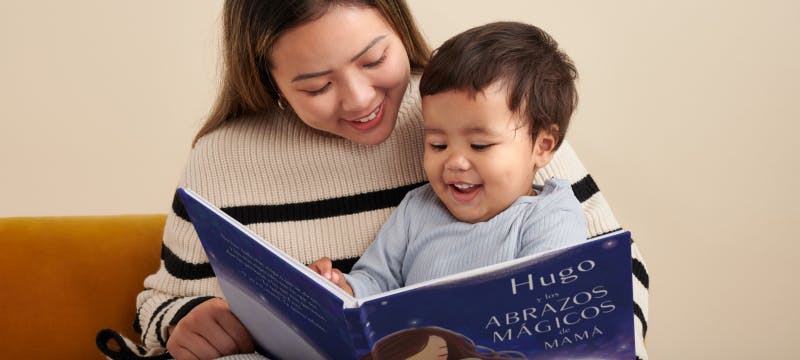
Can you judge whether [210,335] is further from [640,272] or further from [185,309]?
[640,272]

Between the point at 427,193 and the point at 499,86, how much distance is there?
263 millimetres

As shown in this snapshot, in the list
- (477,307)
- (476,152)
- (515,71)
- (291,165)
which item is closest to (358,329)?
(477,307)

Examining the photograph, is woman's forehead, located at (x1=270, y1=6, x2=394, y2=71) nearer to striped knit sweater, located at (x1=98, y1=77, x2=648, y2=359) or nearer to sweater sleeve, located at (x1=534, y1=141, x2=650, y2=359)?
striped knit sweater, located at (x1=98, y1=77, x2=648, y2=359)

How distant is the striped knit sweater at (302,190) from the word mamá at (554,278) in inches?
21.3

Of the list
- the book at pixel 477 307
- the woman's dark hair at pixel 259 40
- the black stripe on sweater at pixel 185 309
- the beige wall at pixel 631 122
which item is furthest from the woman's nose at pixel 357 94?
the beige wall at pixel 631 122

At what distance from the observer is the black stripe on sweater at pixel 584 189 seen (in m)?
1.52

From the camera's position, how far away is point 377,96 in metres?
1.41

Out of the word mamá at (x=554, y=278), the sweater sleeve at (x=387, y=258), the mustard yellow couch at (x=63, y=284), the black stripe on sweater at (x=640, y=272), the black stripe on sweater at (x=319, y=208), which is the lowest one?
the mustard yellow couch at (x=63, y=284)

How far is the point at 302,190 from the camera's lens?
1.57 m

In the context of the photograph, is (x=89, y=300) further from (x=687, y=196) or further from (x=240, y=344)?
(x=687, y=196)

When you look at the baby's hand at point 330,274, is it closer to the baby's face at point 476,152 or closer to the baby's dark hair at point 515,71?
the baby's face at point 476,152

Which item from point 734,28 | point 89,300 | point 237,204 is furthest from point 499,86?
point 734,28

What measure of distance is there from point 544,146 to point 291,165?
0.48 meters

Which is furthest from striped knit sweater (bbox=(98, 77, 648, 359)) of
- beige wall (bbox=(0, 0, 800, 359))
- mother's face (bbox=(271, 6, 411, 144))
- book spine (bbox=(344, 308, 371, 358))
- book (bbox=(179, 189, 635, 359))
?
beige wall (bbox=(0, 0, 800, 359))
